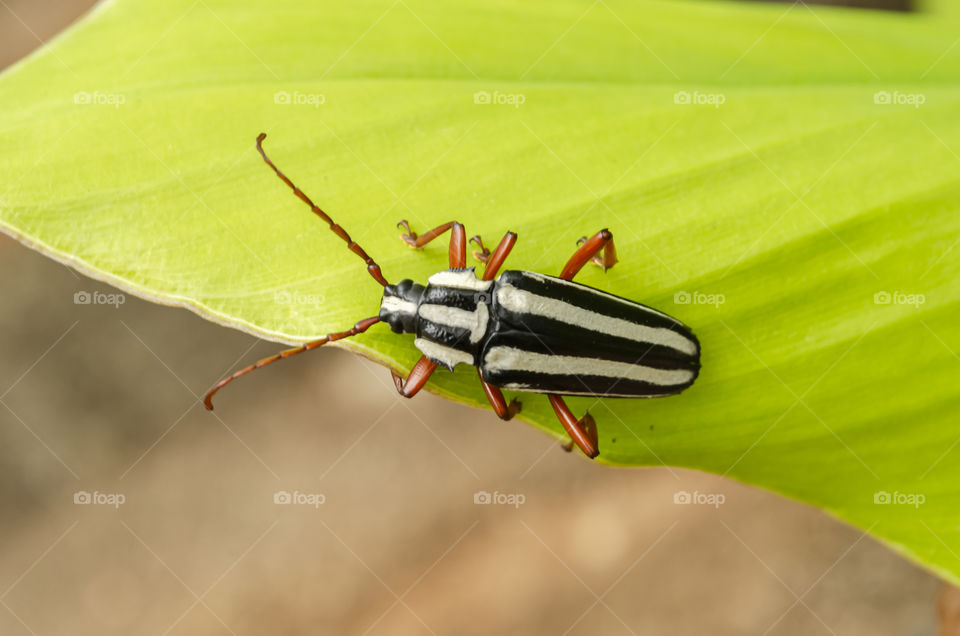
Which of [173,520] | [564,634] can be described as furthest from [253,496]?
[564,634]

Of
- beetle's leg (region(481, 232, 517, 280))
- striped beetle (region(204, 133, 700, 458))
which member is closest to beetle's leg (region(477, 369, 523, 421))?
striped beetle (region(204, 133, 700, 458))

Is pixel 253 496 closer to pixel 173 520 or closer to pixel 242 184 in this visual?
pixel 173 520

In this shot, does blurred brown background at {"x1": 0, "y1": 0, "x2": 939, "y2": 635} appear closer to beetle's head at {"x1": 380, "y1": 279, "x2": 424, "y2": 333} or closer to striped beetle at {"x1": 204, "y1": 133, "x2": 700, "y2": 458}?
A: striped beetle at {"x1": 204, "y1": 133, "x2": 700, "y2": 458}

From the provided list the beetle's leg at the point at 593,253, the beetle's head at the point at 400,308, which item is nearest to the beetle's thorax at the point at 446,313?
the beetle's head at the point at 400,308

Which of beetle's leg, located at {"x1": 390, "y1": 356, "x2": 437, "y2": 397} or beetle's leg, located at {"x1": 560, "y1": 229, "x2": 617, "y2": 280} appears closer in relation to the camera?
beetle's leg, located at {"x1": 560, "y1": 229, "x2": 617, "y2": 280}

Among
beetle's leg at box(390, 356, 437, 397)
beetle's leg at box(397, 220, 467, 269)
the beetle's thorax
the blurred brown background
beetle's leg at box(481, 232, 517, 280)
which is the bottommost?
the blurred brown background

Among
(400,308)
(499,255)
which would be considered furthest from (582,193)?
(400,308)

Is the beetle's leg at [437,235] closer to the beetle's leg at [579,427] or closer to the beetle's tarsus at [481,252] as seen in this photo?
the beetle's tarsus at [481,252]

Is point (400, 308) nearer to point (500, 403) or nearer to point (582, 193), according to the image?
point (500, 403)
